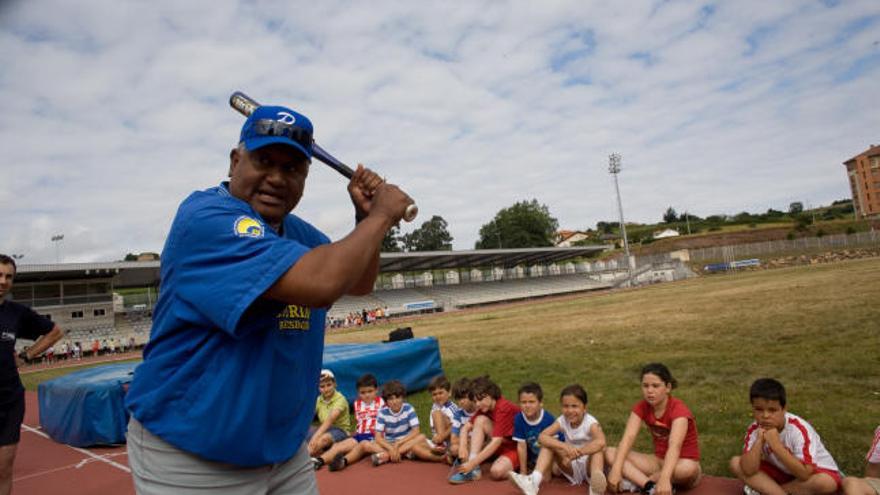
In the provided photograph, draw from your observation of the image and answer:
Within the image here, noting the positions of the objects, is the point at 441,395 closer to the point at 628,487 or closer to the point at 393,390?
the point at 393,390

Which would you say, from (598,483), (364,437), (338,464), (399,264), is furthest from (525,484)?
A: (399,264)

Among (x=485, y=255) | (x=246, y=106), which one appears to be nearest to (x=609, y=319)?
(x=246, y=106)

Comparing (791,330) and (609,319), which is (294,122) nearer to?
(791,330)

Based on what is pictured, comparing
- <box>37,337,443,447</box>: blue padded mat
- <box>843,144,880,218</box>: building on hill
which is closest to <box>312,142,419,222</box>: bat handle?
<box>37,337,443,447</box>: blue padded mat

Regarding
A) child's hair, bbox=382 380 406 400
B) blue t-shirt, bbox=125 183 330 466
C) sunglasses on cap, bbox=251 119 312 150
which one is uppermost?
sunglasses on cap, bbox=251 119 312 150

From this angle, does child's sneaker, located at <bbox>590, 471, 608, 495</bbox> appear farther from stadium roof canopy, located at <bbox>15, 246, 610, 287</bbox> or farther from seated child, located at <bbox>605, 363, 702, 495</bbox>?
stadium roof canopy, located at <bbox>15, 246, 610, 287</bbox>

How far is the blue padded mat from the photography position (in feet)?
26.5

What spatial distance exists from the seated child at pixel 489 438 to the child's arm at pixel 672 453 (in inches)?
58.9

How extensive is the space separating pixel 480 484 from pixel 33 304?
41991 millimetres

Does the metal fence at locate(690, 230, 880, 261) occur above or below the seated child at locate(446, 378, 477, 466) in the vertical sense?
above

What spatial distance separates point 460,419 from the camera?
241 inches

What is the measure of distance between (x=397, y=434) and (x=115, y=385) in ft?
16.0

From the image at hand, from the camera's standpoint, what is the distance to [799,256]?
196ft

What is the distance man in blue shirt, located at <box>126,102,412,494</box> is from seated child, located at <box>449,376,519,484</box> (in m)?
3.92
